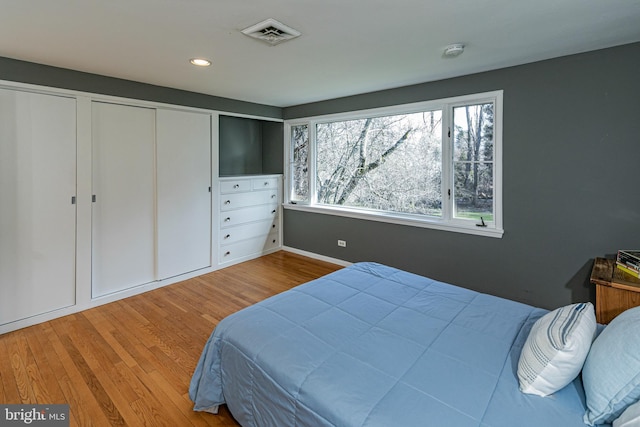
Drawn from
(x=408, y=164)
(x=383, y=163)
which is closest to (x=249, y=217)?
(x=383, y=163)

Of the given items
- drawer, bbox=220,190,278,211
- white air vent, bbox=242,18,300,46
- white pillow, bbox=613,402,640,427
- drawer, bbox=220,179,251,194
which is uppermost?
white air vent, bbox=242,18,300,46

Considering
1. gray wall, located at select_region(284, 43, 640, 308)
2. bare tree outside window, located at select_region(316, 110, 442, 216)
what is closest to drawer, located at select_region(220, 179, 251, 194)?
bare tree outside window, located at select_region(316, 110, 442, 216)

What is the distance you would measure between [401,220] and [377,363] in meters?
2.56

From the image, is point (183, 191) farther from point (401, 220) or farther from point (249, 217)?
point (401, 220)

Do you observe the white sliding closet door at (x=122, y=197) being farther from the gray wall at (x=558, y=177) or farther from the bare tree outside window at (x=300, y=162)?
the gray wall at (x=558, y=177)

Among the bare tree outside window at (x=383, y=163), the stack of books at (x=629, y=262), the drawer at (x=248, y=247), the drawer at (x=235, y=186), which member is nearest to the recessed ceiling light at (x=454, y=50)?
the bare tree outside window at (x=383, y=163)

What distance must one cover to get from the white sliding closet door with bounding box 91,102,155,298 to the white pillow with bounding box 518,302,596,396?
3.59m

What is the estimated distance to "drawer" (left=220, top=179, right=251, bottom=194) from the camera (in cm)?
429

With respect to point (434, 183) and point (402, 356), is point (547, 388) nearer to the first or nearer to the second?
point (402, 356)

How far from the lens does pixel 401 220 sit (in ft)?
12.3

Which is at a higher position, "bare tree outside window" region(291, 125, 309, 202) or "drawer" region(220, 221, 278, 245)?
"bare tree outside window" region(291, 125, 309, 202)

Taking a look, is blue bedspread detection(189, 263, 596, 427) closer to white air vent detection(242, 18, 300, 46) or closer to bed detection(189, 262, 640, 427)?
bed detection(189, 262, 640, 427)

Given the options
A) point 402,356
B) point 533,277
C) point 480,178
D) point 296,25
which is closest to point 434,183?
point 480,178

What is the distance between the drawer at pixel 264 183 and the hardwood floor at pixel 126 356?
1.60 meters
